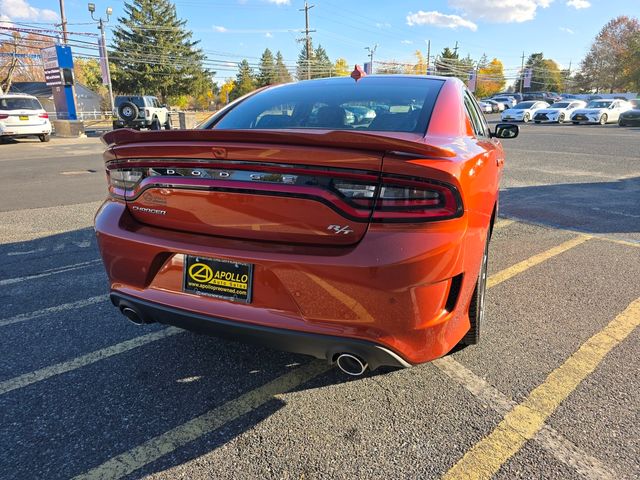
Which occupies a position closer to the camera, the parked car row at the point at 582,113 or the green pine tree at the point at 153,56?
the parked car row at the point at 582,113

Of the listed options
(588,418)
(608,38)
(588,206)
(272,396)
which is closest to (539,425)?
(588,418)

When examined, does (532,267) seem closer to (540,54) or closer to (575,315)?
(575,315)

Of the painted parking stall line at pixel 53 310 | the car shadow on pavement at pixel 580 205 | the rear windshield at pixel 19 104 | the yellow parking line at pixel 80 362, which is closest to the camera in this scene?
the yellow parking line at pixel 80 362

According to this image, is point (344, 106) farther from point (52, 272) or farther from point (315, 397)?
point (52, 272)

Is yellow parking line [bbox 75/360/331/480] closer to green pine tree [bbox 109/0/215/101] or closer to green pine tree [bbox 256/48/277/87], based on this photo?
green pine tree [bbox 109/0/215/101]

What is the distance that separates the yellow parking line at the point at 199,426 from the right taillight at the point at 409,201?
115 centimetres

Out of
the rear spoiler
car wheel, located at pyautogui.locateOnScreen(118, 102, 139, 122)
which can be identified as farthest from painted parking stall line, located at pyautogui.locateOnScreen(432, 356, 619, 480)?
car wheel, located at pyautogui.locateOnScreen(118, 102, 139, 122)

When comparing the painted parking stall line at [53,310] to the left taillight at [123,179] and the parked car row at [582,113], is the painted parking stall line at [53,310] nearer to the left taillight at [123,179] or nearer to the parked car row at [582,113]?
the left taillight at [123,179]

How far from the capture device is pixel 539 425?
82.6 inches

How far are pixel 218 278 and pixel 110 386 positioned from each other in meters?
0.96

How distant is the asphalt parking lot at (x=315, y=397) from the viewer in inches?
74.9

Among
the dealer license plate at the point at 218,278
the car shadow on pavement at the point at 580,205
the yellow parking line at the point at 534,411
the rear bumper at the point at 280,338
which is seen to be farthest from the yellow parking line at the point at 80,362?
the car shadow on pavement at the point at 580,205

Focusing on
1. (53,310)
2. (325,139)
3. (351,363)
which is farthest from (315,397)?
(53,310)

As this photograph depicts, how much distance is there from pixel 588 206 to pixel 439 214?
19.3 feet
